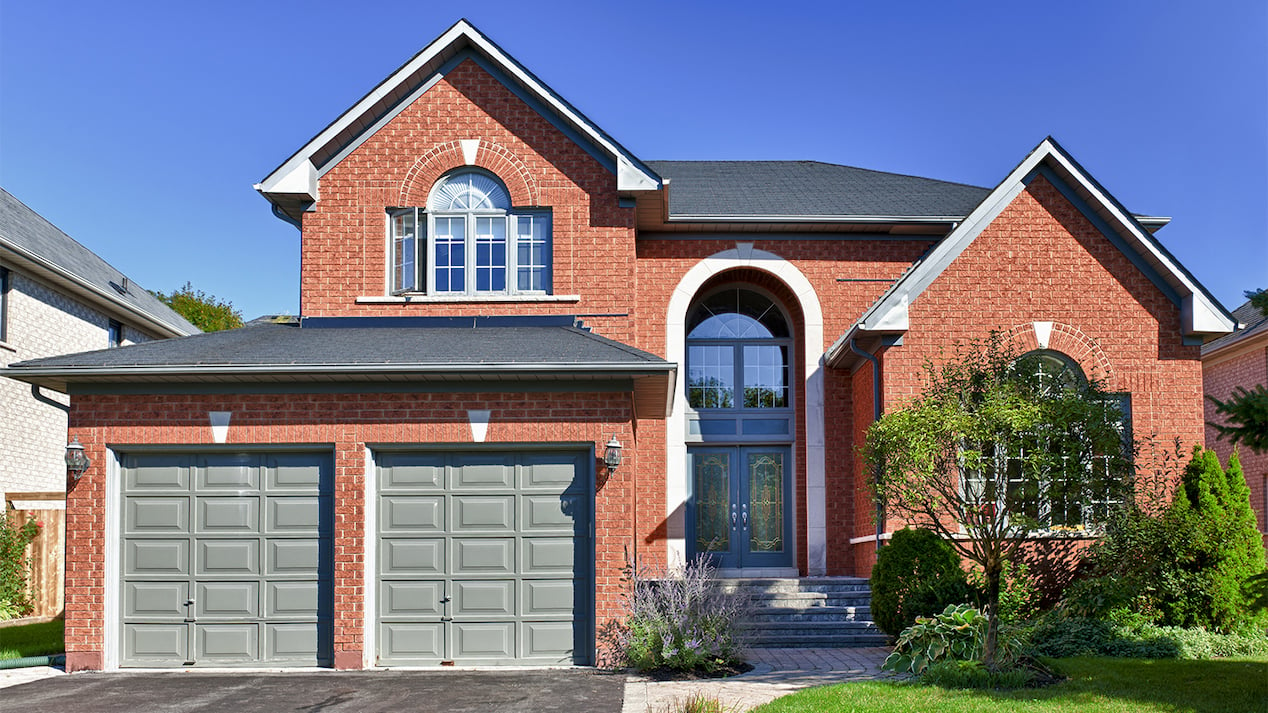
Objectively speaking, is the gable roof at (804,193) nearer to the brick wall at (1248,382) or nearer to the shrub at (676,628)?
the shrub at (676,628)

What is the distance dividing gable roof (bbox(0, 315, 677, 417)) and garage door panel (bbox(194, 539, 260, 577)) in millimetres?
1900

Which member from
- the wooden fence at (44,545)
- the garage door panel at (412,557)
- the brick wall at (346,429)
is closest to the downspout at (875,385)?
the brick wall at (346,429)

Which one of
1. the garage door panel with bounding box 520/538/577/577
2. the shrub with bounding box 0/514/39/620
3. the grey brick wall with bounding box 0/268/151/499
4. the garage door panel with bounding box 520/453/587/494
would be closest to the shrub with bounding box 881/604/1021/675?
the garage door panel with bounding box 520/538/577/577

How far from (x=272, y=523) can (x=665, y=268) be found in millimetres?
7731

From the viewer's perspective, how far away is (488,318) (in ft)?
51.5

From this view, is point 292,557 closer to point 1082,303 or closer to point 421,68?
point 421,68

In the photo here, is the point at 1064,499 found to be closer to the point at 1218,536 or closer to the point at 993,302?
the point at 1218,536

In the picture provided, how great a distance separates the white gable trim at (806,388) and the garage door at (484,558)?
4994 mm

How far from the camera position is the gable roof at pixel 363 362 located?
12.4m

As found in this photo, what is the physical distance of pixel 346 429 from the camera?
12852 mm

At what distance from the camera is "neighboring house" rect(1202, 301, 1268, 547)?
75.4ft

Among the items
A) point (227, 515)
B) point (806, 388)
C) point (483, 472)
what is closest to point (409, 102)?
point (483, 472)

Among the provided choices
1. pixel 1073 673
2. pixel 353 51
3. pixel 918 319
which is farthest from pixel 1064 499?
pixel 353 51

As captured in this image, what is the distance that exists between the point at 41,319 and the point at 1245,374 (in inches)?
993
